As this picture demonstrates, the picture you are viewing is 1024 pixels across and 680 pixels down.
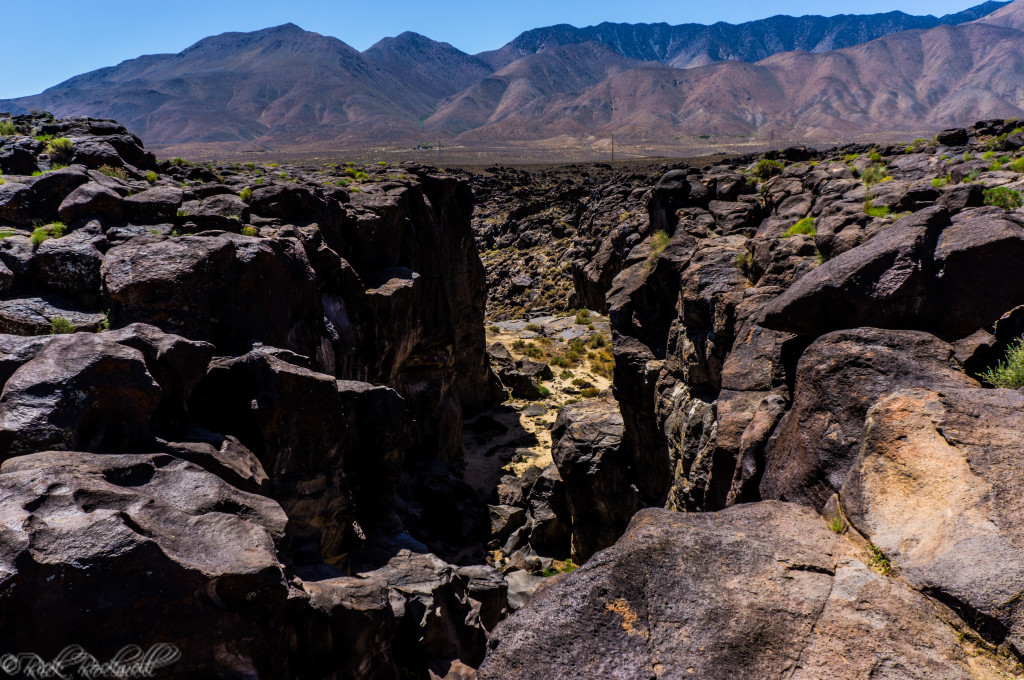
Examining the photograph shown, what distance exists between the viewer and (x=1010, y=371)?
7469 millimetres

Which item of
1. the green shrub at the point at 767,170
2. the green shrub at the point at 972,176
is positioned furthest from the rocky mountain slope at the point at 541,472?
the green shrub at the point at 767,170

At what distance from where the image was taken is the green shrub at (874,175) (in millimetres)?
21422

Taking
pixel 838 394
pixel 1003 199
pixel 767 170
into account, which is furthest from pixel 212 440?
pixel 767 170

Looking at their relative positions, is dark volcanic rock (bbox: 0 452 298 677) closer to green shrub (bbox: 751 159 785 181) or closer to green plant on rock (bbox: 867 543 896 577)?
green plant on rock (bbox: 867 543 896 577)

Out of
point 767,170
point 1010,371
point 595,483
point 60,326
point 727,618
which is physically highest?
point 767,170

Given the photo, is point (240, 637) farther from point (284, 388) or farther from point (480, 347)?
point (480, 347)

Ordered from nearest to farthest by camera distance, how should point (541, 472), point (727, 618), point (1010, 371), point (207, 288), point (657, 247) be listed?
point (727, 618), point (1010, 371), point (207, 288), point (657, 247), point (541, 472)

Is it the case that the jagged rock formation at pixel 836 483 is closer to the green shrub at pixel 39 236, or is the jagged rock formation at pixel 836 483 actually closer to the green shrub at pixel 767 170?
the green shrub at pixel 39 236

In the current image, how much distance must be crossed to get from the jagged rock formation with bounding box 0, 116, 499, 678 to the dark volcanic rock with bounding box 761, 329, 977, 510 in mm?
7176

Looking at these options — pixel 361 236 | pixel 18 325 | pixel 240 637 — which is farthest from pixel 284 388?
pixel 361 236

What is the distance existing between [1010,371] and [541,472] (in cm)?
1864

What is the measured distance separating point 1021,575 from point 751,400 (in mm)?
6354

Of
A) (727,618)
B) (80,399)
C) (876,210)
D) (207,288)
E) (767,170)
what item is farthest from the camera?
(767,170)

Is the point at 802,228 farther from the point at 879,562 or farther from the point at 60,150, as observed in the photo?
the point at 60,150
